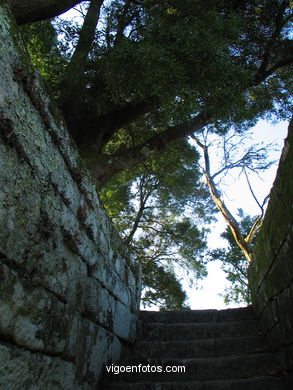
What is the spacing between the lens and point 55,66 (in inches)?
237

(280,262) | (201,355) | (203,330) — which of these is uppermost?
(280,262)

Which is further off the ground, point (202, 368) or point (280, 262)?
point (280, 262)

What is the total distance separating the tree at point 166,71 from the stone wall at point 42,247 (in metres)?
2.36

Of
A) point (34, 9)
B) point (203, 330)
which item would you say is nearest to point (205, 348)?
point (203, 330)

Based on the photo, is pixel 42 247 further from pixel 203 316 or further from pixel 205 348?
pixel 203 316

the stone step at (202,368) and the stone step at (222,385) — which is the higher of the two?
the stone step at (202,368)

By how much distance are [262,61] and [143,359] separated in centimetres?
630

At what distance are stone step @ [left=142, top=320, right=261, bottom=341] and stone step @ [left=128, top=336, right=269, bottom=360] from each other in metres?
0.29

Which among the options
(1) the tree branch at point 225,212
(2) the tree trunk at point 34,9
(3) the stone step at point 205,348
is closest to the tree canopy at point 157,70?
(2) the tree trunk at point 34,9

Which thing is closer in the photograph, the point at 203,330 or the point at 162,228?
the point at 203,330

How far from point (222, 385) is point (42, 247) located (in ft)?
6.40

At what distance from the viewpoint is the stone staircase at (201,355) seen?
8.80ft

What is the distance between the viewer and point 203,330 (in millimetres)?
3922

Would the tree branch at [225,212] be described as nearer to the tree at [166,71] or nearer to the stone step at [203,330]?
the tree at [166,71]
